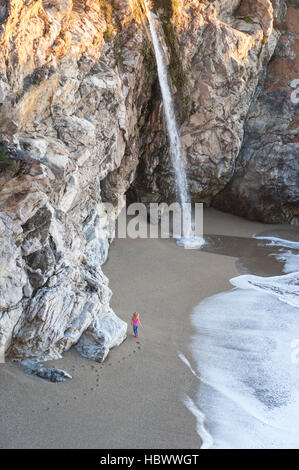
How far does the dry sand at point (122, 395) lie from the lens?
24.0 ft

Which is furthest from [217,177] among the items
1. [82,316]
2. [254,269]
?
[82,316]

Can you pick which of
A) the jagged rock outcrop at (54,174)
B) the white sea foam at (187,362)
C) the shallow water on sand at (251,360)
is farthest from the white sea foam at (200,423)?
the jagged rock outcrop at (54,174)

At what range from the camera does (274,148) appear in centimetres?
2195

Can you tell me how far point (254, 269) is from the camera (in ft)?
55.3

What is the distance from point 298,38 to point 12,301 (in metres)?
22.7

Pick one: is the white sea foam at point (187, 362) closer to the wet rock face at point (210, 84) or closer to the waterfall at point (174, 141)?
the waterfall at point (174, 141)

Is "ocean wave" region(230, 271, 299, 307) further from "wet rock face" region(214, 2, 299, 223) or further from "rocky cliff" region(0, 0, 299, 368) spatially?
"wet rock face" region(214, 2, 299, 223)

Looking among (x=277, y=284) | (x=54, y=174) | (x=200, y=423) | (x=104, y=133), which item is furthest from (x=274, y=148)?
(x=200, y=423)

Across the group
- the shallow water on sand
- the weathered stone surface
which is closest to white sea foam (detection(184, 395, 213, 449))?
the shallow water on sand

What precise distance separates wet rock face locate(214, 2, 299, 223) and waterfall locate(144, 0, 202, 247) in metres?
3.23

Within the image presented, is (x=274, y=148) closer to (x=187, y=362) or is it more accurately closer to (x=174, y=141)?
(x=174, y=141)

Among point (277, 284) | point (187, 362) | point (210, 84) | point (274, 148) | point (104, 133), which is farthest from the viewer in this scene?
point (274, 148)

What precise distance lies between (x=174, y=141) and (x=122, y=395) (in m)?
14.6
